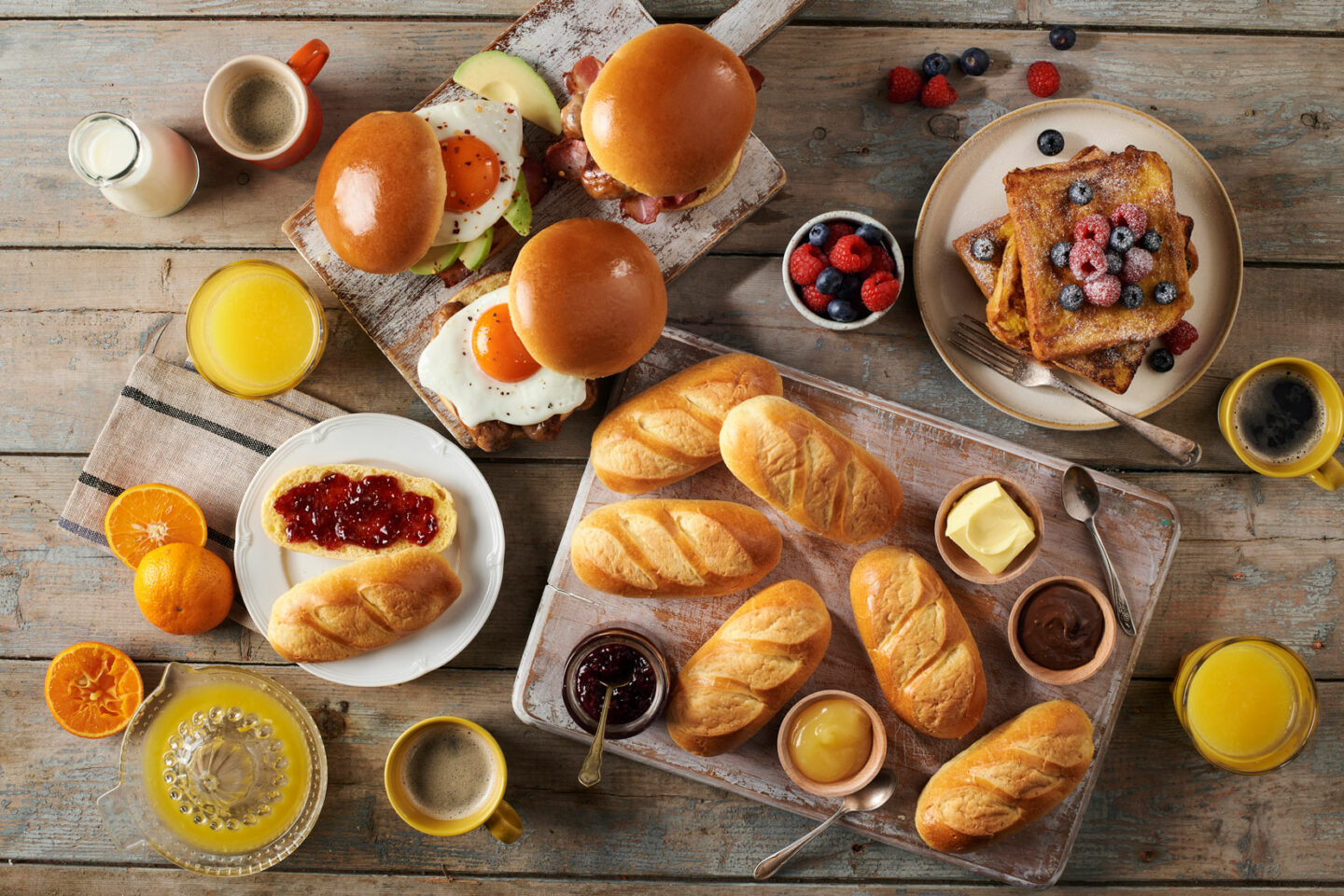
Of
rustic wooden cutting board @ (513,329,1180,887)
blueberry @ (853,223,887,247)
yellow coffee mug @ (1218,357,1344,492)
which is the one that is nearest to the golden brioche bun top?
rustic wooden cutting board @ (513,329,1180,887)

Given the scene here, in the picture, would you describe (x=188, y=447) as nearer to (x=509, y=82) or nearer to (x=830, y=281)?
(x=509, y=82)

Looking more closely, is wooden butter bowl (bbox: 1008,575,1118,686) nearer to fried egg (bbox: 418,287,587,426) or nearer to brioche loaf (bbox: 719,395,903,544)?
brioche loaf (bbox: 719,395,903,544)

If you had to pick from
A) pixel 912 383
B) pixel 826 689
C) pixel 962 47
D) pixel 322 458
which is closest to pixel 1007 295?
pixel 912 383

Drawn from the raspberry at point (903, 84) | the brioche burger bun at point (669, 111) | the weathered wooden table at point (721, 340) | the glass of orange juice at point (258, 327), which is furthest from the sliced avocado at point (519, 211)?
the raspberry at point (903, 84)

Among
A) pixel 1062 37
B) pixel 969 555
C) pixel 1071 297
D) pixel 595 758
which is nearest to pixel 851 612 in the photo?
pixel 969 555

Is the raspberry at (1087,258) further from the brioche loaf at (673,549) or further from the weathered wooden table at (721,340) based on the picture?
the brioche loaf at (673,549)

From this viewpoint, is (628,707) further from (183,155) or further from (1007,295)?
(183,155)
